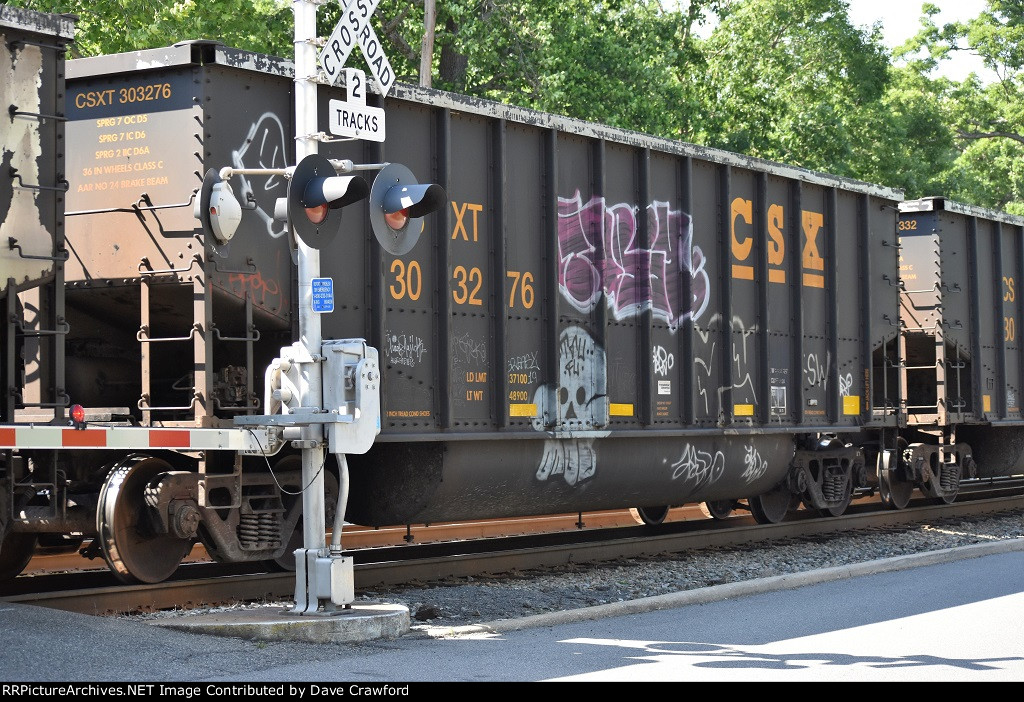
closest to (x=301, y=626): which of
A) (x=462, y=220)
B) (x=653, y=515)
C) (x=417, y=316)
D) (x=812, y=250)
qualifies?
(x=417, y=316)

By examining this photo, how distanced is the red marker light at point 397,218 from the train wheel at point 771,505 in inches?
314

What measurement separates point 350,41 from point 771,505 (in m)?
8.67

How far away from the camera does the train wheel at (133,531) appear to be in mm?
8906

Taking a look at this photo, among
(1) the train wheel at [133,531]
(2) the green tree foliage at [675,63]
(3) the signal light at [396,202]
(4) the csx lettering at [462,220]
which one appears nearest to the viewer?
(3) the signal light at [396,202]

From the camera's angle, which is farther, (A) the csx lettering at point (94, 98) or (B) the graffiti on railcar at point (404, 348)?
(B) the graffiti on railcar at point (404, 348)

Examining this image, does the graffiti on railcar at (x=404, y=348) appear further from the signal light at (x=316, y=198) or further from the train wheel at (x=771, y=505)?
the train wheel at (x=771, y=505)

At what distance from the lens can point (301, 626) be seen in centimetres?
816

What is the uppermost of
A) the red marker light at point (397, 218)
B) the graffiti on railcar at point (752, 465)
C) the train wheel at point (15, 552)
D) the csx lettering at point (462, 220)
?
the csx lettering at point (462, 220)

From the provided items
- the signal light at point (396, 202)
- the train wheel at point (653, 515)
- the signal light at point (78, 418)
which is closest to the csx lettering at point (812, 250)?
the train wheel at point (653, 515)

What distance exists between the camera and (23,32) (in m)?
8.40

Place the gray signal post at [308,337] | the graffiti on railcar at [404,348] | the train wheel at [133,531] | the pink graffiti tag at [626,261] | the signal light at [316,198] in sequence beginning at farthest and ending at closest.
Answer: the pink graffiti tag at [626,261] < the graffiti on railcar at [404,348] < the train wheel at [133,531] < the gray signal post at [308,337] < the signal light at [316,198]

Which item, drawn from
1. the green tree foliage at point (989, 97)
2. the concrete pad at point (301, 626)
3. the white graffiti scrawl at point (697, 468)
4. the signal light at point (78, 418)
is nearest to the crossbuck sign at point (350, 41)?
the signal light at point (78, 418)

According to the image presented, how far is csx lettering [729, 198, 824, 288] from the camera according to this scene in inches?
558

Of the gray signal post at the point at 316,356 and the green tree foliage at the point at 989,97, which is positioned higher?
the green tree foliage at the point at 989,97
